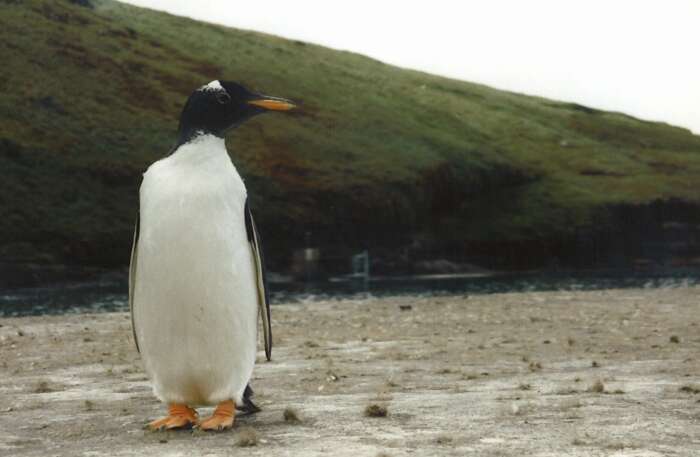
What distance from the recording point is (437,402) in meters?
11.9

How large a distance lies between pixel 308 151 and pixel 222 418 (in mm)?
103373

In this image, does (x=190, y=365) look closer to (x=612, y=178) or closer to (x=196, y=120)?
(x=196, y=120)

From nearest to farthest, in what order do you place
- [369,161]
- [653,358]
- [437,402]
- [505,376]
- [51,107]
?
[437,402], [505,376], [653,358], [51,107], [369,161]

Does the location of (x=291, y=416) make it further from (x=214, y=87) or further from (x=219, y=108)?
(x=214, y=87)

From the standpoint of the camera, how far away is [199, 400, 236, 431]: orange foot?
10211 mm

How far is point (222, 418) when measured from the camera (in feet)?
33.8

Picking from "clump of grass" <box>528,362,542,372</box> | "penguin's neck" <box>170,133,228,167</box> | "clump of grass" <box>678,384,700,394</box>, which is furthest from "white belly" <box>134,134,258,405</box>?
"clump of grass" <box>528,362,542,372</box>

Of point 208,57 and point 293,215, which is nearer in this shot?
point 293,215

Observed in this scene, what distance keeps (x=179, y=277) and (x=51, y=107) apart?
311 feet

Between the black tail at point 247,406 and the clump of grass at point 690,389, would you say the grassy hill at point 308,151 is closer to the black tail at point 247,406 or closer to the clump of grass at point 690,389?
the black tail at point 247,406

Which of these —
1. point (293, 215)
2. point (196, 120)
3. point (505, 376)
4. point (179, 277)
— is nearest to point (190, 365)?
point (179, 277)

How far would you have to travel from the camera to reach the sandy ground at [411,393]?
9305 millimetres

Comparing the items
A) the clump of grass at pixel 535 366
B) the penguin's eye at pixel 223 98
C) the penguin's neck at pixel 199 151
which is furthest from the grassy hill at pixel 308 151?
the penguin's neck at pixel 199 151

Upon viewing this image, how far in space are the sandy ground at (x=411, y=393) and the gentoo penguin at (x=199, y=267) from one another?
19.8 inches
